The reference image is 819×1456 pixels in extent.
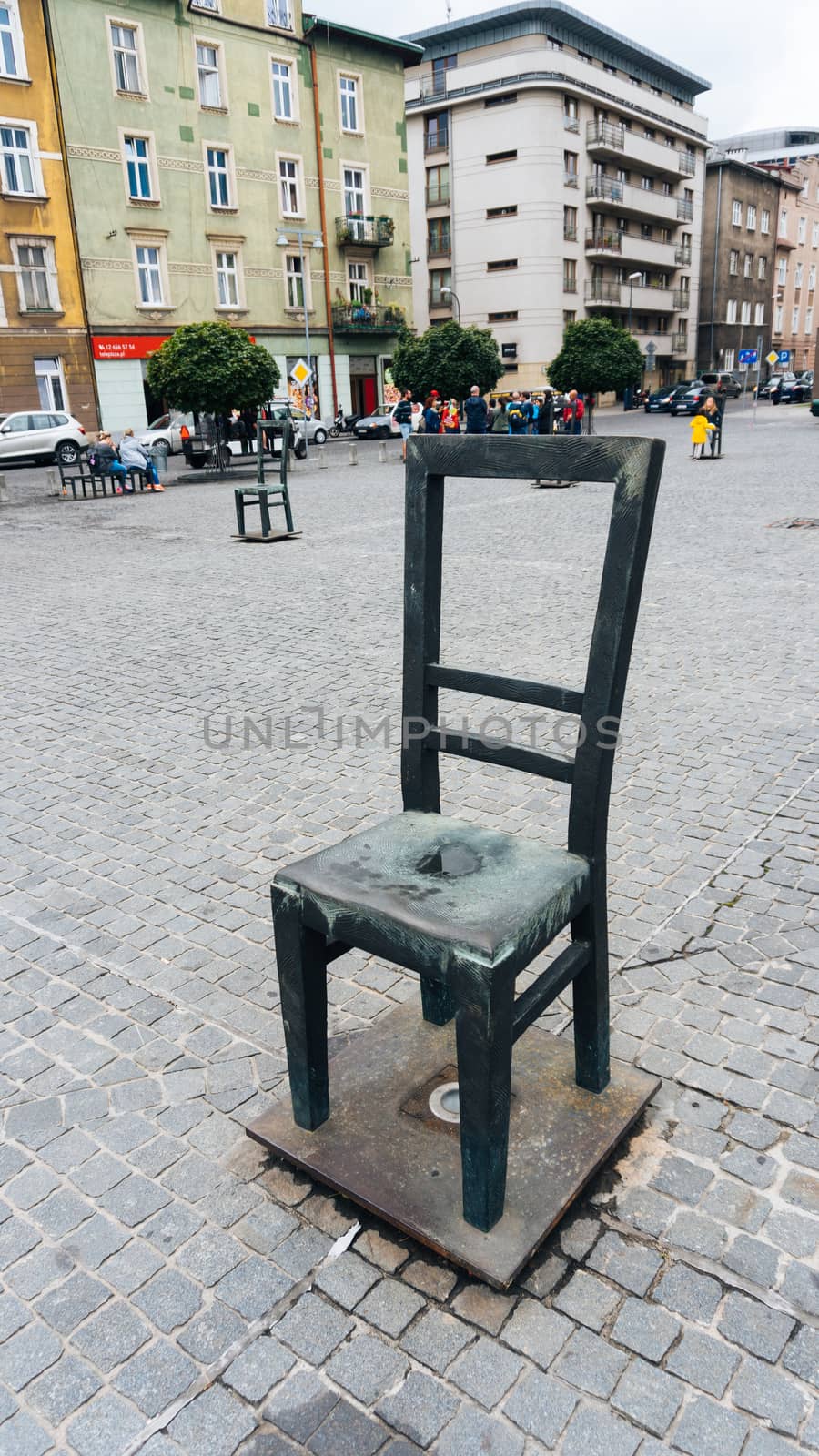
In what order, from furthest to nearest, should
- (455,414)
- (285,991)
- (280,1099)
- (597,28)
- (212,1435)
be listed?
1. (597,28)
2. (455,414)
3. (280,1099)
4. (285,991)
5. (212,1435)

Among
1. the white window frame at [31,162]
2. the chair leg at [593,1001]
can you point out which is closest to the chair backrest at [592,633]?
the chair leg at [593,1001]

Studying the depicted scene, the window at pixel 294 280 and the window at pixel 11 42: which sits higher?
the window at pixel 11 42

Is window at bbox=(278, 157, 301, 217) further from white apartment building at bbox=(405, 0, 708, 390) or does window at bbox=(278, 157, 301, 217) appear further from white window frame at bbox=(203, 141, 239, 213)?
white apartment building at bbox=(405, 0, 708, 390)

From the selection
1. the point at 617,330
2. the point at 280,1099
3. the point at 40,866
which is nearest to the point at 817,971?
the point at 280,1099

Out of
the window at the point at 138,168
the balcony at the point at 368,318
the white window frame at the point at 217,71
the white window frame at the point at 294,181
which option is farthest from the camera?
the balcony at the point at 368,318

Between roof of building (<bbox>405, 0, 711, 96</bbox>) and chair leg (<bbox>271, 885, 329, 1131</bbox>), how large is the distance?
5802 centimetres

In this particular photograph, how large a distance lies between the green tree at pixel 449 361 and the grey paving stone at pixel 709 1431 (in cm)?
3476

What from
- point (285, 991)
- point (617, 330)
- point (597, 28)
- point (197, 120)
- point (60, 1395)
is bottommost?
point (60, 1395)

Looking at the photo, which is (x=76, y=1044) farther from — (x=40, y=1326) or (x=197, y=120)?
(x=197, y=120)

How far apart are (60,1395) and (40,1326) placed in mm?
179

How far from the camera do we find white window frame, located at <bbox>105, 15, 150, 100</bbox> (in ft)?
105

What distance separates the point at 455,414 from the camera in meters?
31.1

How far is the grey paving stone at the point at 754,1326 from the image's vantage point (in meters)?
2.04

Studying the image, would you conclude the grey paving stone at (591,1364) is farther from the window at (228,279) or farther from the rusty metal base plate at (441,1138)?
the window at (228,279)
